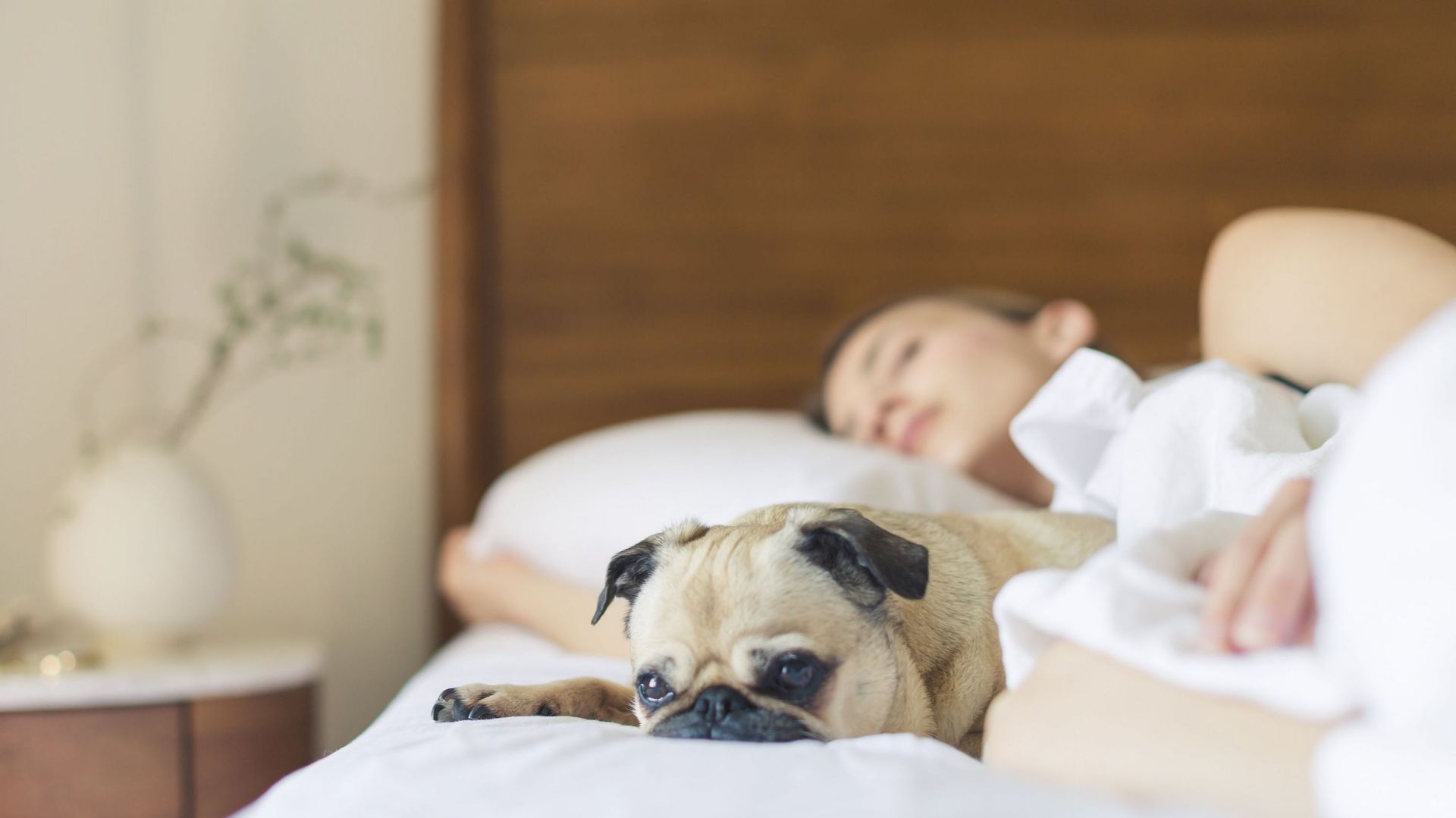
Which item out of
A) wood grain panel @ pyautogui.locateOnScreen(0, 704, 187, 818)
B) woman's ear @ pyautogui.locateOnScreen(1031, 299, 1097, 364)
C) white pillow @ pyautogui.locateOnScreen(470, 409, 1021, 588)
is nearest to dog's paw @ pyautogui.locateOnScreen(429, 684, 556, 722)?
white pillow @ pyautogui.locateOnScreen(470, 409, 1021, 588)

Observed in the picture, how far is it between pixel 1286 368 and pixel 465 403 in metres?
1.63

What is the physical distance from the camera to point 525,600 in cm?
186

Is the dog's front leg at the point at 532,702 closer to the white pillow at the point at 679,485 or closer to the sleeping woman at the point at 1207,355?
the sleeping woman at the point at 1207,355

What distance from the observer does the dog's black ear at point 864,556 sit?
3.00 feet

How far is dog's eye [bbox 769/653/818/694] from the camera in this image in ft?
3.06

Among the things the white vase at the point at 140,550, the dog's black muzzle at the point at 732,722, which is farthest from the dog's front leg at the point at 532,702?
the white vase at the point at 140,550

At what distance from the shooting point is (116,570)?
6.47 feet

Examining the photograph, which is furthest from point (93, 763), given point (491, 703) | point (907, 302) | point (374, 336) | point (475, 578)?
point (907, 302)

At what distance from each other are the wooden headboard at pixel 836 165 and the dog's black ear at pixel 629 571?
1.44 m

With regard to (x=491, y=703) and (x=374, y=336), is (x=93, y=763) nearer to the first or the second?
(x=374, y=336)

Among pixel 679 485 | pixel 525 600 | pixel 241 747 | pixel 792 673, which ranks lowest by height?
pixel 241 747

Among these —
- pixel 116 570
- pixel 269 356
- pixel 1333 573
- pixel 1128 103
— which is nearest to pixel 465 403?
pixel 269 356

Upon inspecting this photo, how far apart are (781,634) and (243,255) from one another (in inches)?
79.0

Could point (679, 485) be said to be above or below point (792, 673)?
below
